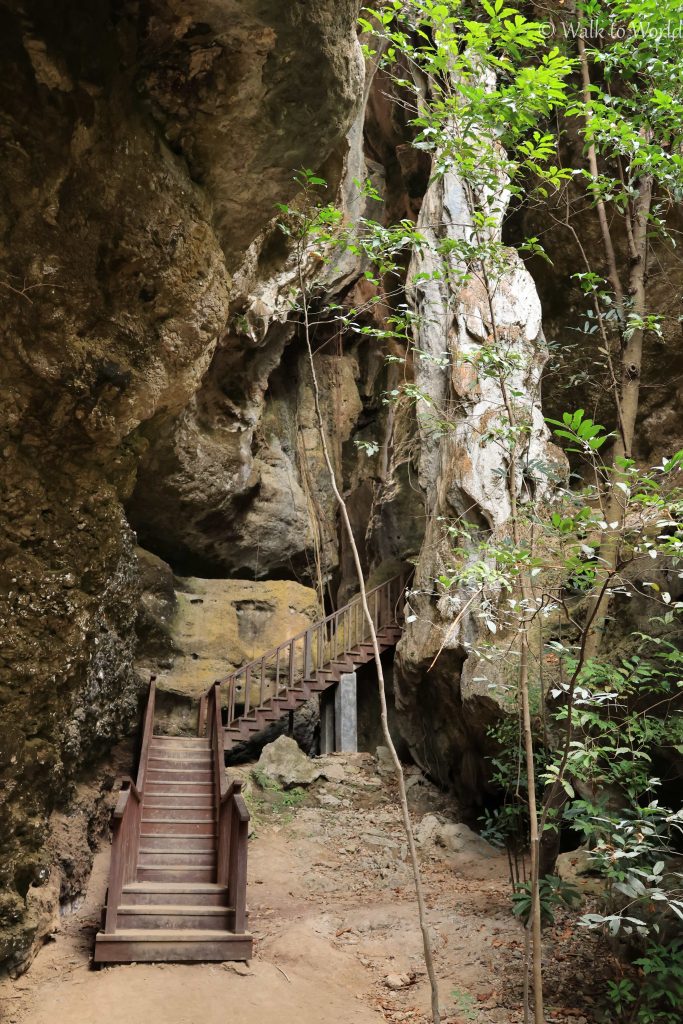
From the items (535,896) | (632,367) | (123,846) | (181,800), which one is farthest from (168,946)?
(632,367)

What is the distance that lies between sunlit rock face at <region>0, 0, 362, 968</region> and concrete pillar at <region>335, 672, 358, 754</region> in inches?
336

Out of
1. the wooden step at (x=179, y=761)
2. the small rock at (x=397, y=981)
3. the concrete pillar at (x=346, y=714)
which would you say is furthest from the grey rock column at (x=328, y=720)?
the small rock at (x=397, y=981)

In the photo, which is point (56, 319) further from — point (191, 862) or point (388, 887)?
point (388, 887)

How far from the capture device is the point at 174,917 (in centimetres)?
592

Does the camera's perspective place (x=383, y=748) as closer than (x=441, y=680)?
No

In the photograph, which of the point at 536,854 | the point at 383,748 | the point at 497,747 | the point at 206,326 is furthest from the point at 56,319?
the point at 383,748

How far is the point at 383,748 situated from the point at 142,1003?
8.38 meters

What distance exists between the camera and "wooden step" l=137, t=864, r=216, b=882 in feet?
22.1

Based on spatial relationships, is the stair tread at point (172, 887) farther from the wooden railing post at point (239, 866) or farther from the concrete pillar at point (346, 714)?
the concrete pillar at point (346, 714)

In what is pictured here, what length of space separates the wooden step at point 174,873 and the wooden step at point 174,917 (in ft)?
2.09

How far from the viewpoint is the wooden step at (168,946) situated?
554cm

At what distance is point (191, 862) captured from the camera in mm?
6969

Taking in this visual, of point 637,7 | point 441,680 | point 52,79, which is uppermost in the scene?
point 637,7

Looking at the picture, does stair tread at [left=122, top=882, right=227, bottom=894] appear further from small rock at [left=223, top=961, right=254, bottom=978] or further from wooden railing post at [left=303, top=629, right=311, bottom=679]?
wooden railing post at [left=303, top=629, right=311, bottom=679]
